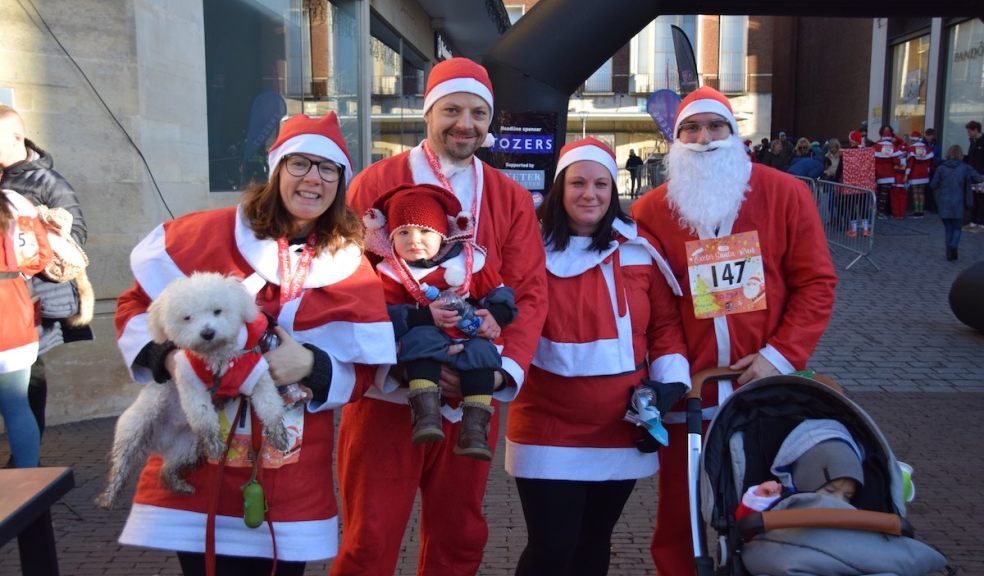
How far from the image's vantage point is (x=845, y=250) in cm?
1596

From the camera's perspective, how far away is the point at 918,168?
21047 millimetres

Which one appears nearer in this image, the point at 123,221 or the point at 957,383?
the point at 123,221

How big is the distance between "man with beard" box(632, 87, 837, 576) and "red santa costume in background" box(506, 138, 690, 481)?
0.14 m

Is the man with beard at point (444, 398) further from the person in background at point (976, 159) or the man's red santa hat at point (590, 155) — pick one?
the person in background at point (976, 159)

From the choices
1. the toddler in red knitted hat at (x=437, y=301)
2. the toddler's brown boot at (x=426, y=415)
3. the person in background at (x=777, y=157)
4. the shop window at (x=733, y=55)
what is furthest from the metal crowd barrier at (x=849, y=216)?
the shop window at (x=733, y=55)

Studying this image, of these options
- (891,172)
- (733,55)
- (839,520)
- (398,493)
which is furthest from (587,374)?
(733,55)

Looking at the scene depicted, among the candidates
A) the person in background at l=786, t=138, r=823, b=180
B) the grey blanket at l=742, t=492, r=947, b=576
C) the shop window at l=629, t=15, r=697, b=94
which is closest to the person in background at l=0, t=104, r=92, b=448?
the grey blanket at l=742, t=492, r=947, b=576

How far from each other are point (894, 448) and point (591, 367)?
3.70m

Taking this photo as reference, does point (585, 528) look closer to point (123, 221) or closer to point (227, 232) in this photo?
point (227, 232)

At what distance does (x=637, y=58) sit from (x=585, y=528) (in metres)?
39.2

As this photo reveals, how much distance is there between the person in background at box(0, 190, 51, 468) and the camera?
453 centimetres

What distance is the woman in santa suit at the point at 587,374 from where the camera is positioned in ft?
10.9

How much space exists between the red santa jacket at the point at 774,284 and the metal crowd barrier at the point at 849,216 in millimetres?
11117

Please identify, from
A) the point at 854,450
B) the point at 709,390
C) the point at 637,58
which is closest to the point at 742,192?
the point at 709,390
